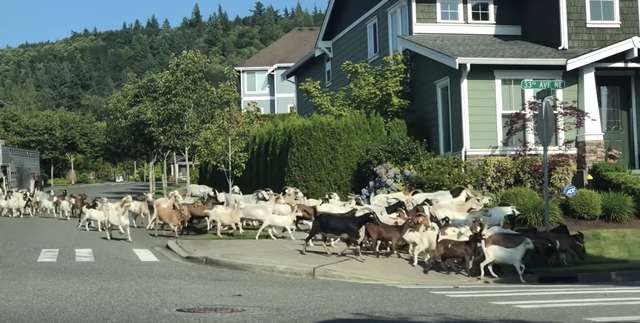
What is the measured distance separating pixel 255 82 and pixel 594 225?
58.1 metres

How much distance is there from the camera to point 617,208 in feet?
67.1

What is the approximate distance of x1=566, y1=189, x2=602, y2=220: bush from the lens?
20.5m

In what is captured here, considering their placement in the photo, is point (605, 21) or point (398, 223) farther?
point (605, 21)

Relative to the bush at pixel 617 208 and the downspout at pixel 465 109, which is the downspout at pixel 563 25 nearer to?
the downspout at pixel 465 109

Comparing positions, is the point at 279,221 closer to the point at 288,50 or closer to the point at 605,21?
the point at 605,21

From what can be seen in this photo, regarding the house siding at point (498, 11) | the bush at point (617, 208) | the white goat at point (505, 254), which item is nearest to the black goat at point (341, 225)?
the white goat at point (505, 254)

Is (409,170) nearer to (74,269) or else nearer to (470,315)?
(74,269)

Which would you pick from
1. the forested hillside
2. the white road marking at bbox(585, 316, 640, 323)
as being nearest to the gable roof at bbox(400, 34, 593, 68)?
the white road marking at bbox(585, 316, 640, 323)

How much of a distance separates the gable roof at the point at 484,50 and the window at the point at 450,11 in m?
0.68

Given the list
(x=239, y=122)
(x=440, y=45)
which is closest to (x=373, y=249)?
(x=440, y=45)

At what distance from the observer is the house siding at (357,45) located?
104ft

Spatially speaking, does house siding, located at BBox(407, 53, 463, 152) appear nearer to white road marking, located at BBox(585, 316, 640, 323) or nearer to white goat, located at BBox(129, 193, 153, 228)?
white goat, located at BBox(129, 193, 153, 228)

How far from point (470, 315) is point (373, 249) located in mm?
7145

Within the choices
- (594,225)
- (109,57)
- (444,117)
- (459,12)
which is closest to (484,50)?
(444,117)
